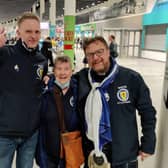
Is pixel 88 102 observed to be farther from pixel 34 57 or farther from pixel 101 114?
pixel 34 57

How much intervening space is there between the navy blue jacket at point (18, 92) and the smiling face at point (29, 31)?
5 centimetres

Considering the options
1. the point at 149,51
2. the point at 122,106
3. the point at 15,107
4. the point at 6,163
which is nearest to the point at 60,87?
the point at 15,107

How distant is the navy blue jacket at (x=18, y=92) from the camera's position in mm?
1758

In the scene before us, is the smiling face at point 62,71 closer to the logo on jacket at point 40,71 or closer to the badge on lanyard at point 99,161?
the logo on jacket at point 40,71

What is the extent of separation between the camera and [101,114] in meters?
1.68

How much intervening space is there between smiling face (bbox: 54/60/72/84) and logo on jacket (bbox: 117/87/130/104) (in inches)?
16.4

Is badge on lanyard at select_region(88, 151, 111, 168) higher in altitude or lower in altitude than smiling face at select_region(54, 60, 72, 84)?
lower

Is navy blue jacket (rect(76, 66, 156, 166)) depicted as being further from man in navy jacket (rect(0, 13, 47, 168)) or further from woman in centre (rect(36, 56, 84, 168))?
man in navy jacket (rect(0, 13, 47, 168))

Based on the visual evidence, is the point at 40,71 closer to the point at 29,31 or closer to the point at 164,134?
the point at 29,31

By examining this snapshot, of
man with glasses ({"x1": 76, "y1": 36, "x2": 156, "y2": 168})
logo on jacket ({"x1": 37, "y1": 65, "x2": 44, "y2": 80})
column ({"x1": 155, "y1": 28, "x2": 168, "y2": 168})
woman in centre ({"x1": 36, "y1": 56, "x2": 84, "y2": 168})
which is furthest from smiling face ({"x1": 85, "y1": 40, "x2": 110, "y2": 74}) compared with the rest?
column ({"x1": 155, "y1": 28, "x2": 168, "y2": 168})

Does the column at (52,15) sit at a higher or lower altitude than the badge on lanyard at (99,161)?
higher

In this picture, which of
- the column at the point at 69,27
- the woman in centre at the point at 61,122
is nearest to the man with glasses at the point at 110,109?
the woman in centre at the point at 61,122

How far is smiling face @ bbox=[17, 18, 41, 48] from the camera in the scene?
5.94ft

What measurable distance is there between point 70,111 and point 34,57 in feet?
1.50
